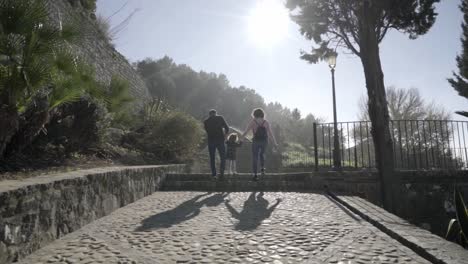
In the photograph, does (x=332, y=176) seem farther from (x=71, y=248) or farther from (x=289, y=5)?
(x=289, y=5)

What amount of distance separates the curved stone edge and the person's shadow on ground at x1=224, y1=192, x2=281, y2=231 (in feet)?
4.39

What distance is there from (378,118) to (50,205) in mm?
6160

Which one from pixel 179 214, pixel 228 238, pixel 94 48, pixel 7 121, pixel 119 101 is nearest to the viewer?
pixel 228 238

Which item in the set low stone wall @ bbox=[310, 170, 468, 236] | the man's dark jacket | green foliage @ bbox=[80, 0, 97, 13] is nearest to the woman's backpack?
the man's dark jacket

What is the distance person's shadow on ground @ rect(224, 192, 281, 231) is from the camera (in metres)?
3.83

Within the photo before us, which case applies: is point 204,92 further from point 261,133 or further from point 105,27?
point 261,133

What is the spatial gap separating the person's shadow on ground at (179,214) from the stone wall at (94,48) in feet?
18.7

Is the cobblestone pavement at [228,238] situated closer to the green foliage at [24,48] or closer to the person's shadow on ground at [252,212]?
the person's shadow on ground at [252,212]

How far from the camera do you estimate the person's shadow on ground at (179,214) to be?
377cm

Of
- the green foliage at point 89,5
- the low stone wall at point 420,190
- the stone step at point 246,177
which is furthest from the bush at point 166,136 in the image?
the green foliage at point 89,5

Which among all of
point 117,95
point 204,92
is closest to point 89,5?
point 117,95

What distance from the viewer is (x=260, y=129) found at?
715 cm

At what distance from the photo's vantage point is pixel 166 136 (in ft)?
30.0

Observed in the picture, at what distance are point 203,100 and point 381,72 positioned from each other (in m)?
37.5
